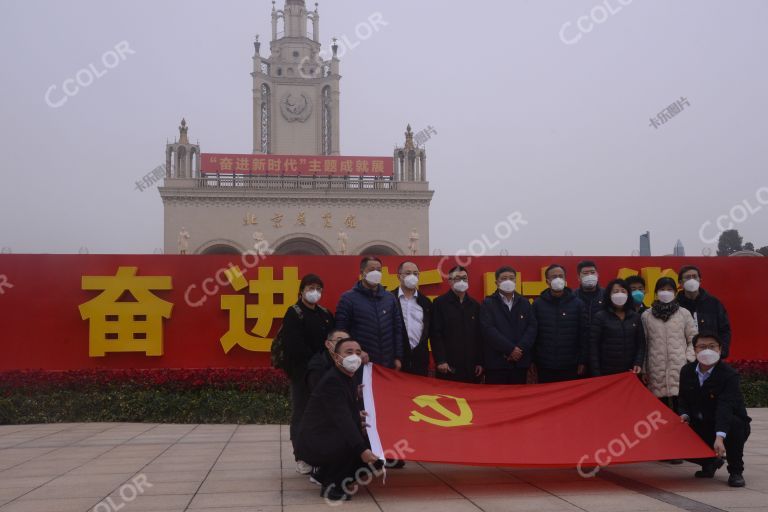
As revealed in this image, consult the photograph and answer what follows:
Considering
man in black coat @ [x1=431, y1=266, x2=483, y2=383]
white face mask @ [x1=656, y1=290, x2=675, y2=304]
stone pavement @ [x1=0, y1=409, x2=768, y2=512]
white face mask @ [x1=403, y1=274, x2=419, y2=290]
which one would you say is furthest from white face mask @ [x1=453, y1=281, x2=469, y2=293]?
white face mask @ [x1=656, y1=290, x2=675, y2=304]

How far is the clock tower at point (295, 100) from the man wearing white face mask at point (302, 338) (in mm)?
26730

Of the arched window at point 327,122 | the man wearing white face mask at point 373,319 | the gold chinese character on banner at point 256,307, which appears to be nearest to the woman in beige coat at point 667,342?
the man wearing white face mask at point 373,319

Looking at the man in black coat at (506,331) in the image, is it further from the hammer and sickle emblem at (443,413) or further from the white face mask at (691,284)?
the white face mask at (691,284)

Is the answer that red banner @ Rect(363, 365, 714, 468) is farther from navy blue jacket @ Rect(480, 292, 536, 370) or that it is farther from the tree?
the tree

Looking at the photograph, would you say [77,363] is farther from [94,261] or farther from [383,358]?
[383,358]

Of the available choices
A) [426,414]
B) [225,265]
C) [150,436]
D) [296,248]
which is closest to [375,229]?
[296,248]

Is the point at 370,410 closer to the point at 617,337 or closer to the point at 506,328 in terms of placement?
the point at 506,328

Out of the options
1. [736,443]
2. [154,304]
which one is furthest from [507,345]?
[154,304]

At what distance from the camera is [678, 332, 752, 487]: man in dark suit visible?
4344 mm

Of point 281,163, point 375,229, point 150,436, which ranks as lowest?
point 150,436

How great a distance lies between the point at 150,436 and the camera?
652 cm

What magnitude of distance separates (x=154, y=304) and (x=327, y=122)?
82.2 ft

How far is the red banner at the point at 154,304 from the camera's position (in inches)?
307

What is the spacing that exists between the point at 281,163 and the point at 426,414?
79.7 ft
